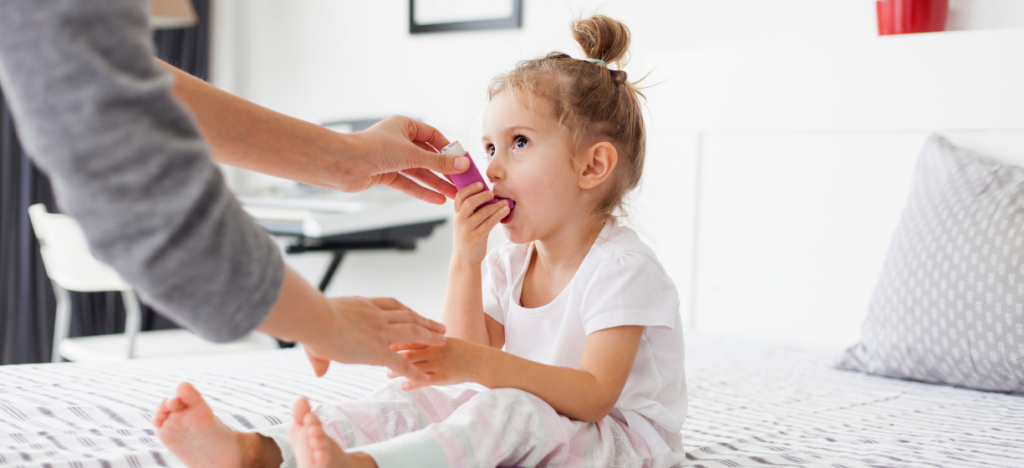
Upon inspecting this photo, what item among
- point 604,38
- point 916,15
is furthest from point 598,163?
point 916,15

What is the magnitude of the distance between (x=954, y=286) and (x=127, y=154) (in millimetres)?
1329

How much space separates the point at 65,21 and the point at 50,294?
2.58m

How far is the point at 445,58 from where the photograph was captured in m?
2.49

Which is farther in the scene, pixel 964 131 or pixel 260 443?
pixel 964 131

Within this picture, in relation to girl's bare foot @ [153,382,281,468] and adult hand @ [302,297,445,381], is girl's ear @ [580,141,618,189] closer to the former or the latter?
adult hand @ [302,297,445,381]

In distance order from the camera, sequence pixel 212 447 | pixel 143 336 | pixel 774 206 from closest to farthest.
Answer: pixel 212 447 → pixel 774 206 → pixel 143 336

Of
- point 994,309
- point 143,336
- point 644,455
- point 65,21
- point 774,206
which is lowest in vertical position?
point 143,336

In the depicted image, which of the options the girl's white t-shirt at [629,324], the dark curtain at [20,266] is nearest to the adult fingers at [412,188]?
the girl's white t-shirt at [629,324]

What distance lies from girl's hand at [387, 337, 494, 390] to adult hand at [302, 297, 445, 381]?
2 centimetres

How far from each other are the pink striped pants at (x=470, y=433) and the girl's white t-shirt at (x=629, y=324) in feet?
0.12

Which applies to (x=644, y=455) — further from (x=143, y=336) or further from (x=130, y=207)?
(x=143, y=336)

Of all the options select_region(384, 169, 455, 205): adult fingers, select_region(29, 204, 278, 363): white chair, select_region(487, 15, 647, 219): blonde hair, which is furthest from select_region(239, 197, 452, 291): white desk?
select_region(487, 15, 647, 219): blonde hair

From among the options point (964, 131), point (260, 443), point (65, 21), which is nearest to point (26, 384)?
point (260, 443)

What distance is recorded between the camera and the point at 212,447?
0.67m
